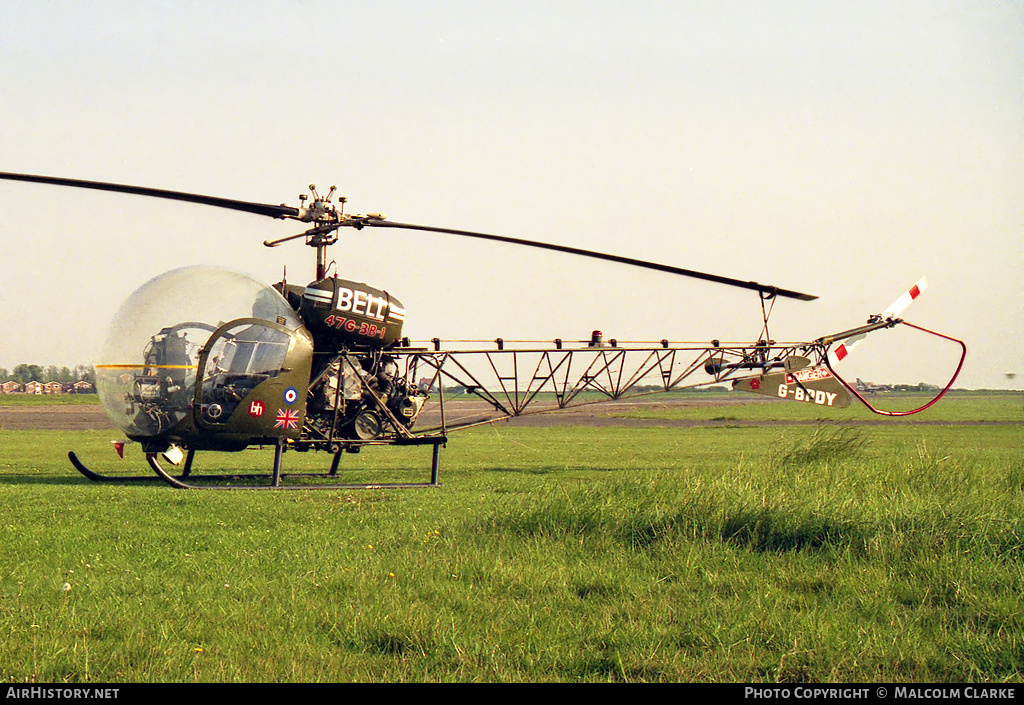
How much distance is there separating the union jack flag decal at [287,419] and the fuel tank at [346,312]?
142 cm

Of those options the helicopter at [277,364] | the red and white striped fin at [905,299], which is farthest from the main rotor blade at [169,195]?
the red and white striped fin at [905,299]

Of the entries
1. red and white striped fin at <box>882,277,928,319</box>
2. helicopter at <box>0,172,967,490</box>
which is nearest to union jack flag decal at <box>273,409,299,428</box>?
helicopter at <box>0,172,967,490</box>

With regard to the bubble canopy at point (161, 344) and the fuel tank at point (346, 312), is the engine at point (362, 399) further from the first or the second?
the bubble canopy at point (161, 344)

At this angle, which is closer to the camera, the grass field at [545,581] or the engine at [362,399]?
the grass field at [545,581]

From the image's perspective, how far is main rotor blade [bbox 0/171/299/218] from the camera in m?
9.86

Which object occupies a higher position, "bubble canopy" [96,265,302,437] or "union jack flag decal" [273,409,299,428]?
"bubble canopy" [96,265,302,437]

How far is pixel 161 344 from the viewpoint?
14.0 metres

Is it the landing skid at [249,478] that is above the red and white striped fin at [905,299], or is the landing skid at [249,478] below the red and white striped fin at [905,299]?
below

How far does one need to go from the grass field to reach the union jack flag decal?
→ 1.64 metres

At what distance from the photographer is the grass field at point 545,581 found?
5.88m

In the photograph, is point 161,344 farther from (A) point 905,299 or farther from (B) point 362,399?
(A) point 905,299

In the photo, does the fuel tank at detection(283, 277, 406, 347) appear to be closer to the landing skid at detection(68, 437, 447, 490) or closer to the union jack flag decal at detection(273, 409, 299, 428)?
the union jack flag decal at detection(273, 409, 299, 428)
